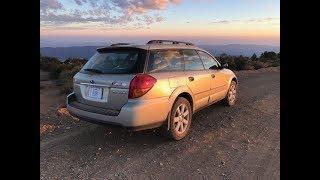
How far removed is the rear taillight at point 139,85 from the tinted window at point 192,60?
1.16 metres

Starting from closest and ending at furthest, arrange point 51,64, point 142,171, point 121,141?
point 142,171, point 121,141, point 51,64

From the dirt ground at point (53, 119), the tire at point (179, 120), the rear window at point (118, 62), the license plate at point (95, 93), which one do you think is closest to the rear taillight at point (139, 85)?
the rear window at point (118, 62)

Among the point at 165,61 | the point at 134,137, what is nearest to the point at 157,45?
the point at 165,61

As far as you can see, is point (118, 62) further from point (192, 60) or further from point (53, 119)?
point (53, 119)

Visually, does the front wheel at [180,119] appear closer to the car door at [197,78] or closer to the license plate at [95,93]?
the car door at [197,78]

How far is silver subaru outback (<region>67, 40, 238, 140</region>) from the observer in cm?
446

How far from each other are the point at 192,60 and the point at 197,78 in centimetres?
35

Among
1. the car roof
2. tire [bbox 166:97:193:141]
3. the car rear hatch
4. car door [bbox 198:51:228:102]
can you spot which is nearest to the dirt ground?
the car rear hatch
